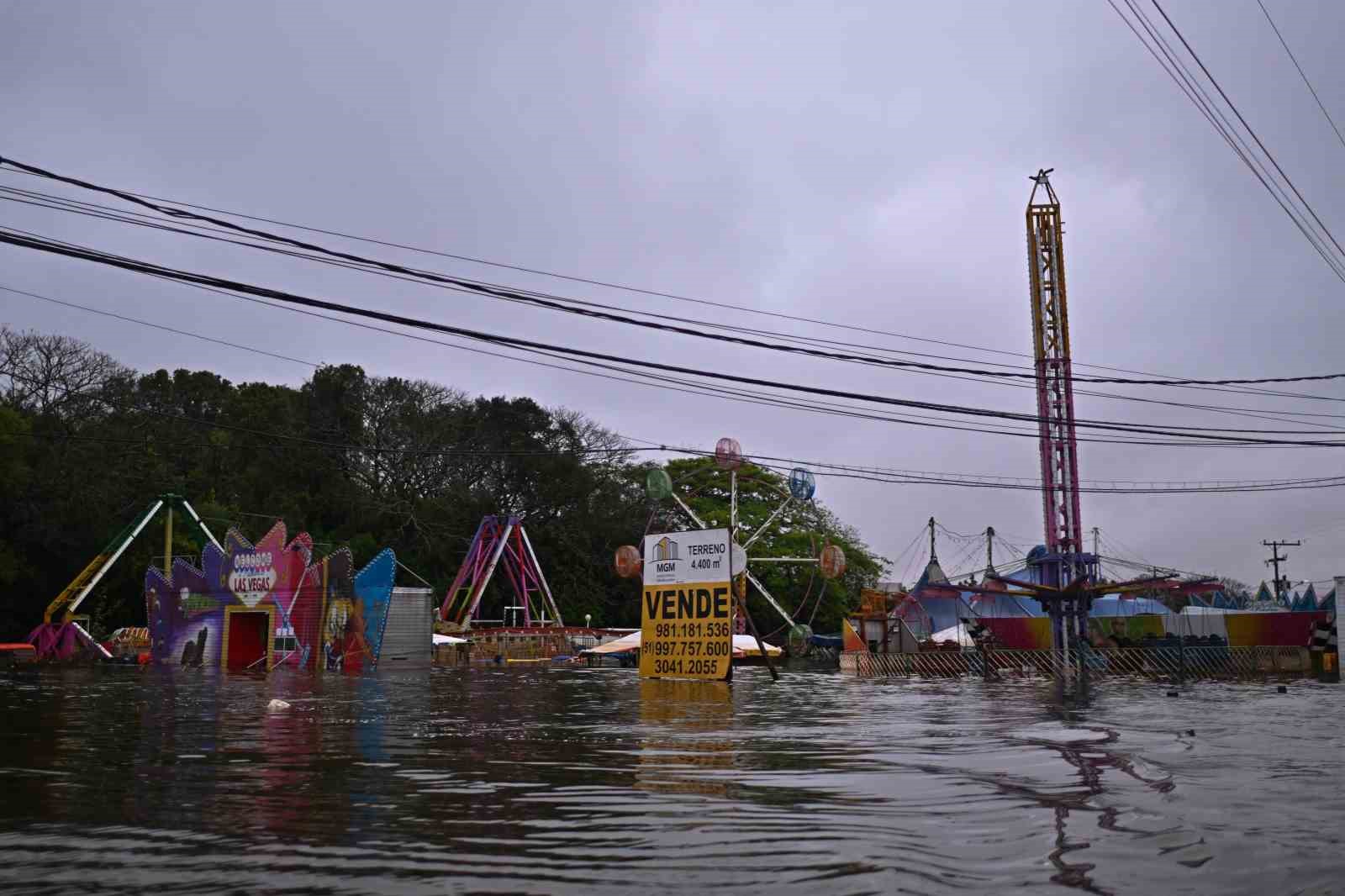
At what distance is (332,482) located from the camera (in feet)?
233

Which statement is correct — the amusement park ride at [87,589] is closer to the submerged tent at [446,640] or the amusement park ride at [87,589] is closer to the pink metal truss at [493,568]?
the submerged tent at [446,640]

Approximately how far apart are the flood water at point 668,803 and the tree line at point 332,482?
44.9m

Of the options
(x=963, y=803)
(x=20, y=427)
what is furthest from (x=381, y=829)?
(x=20, y=427)

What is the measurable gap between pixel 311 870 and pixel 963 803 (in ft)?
15.0

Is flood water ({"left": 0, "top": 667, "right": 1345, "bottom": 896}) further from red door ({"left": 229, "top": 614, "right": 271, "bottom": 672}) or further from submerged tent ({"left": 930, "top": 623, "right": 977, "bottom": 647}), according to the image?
submerged tent ({"left": 930, "top": 623, "right": 977, "bottom": 647})

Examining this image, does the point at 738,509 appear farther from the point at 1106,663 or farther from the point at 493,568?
the point at 1106,663

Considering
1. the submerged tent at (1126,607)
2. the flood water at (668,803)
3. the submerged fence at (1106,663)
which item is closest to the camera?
the flood water at (668,803)

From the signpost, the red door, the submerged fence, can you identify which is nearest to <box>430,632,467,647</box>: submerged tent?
the red door

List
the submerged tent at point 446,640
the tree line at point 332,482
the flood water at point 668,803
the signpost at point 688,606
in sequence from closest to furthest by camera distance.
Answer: the flood water at point 668,803, the signpost at point 688,606, the submerged tent at point 446,640, the tree line at point 332,482

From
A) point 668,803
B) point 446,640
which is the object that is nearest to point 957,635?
point 446,640

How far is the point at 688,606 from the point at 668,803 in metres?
19.3

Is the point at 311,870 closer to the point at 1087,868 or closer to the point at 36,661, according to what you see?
the point at 1087,868

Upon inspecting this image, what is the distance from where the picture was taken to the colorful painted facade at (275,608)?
3797cm

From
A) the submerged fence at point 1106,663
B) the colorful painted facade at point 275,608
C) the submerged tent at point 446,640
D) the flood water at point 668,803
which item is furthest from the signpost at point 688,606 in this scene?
the submerged tent at point 446,640
